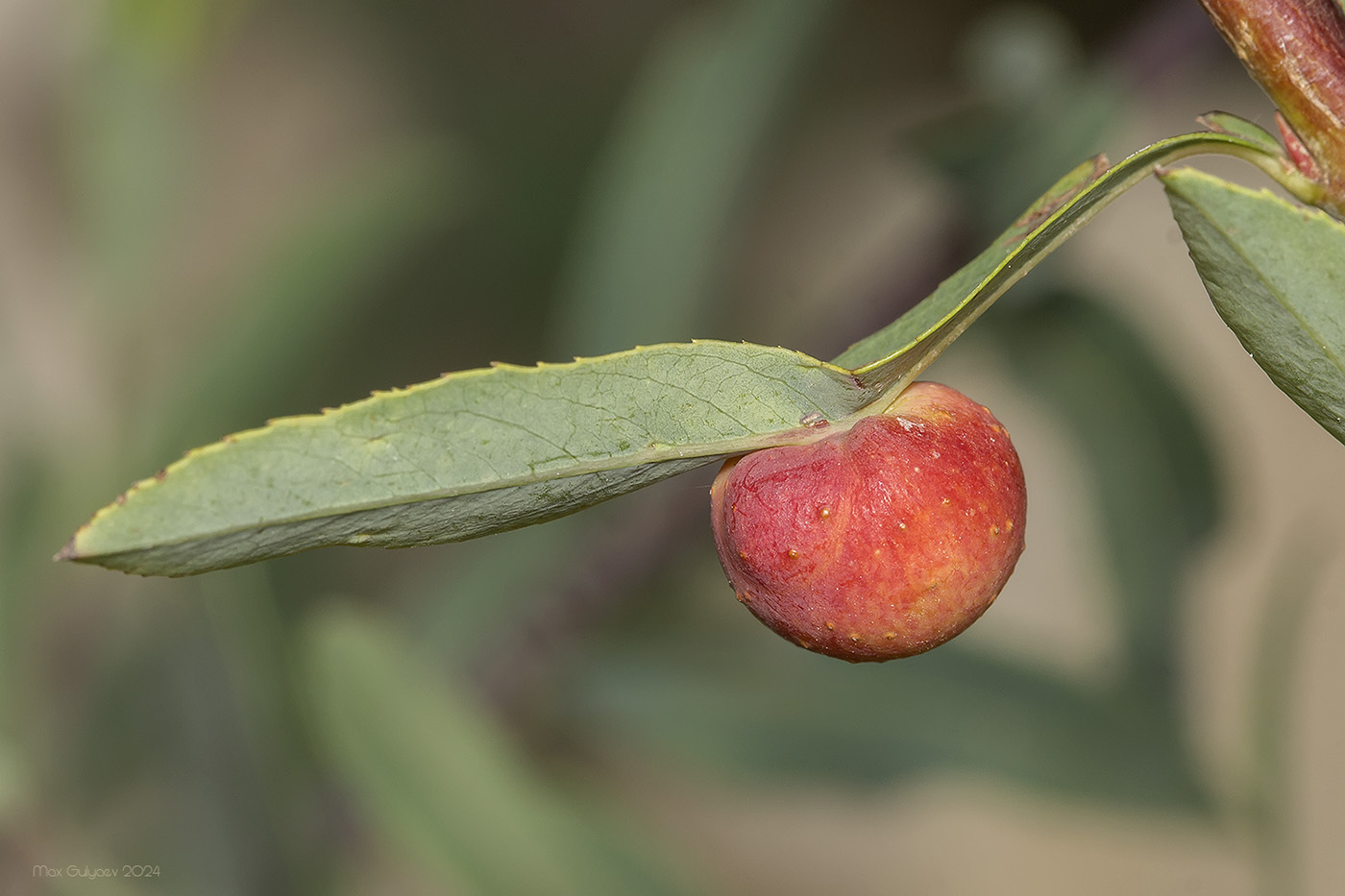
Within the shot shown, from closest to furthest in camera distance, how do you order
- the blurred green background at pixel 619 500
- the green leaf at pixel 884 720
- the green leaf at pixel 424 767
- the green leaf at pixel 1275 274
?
the green leaf at pixel 1275 274
the green leaf at pixel 424 767
the blurred green background at pixel 619 500
the green leaf at pixel 884 720

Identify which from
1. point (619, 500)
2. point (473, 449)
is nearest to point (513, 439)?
point (473, 449)

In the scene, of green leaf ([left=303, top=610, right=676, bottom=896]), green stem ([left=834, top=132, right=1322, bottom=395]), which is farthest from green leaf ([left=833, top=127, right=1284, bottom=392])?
green leaf ([left=303, top=610, right=676, bottom=896])

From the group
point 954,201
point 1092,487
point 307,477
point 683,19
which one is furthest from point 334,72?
point 307,477

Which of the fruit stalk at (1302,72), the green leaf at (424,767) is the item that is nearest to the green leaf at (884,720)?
the green leaf at (424,767)

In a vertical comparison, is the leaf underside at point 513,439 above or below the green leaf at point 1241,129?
below

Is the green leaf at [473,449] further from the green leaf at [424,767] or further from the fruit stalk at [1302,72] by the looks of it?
the green leaf at [424,767]

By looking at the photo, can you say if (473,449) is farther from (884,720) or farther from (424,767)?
(884,720)

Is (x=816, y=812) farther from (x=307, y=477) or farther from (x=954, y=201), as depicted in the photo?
(x=307, y=477)
